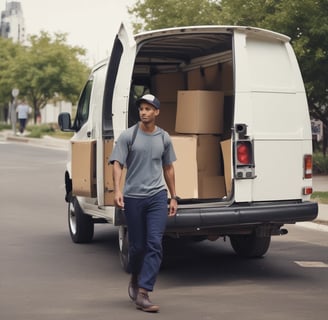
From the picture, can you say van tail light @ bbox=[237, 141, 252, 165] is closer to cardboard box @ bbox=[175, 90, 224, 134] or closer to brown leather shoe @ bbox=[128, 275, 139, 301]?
cardboard box @ bbox=[175, 90, 224, 134]

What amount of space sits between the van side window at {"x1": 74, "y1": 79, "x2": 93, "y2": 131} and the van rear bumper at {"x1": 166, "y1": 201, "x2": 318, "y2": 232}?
9.83ft

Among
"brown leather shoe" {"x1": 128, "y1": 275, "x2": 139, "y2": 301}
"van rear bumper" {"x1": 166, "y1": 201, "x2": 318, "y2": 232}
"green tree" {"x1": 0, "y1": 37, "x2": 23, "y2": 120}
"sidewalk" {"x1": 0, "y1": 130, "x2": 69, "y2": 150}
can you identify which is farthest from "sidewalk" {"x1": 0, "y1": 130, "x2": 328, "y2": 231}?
"green tree" {"x1": 0, "y1": 37, "x2": 23, "y2": 120}

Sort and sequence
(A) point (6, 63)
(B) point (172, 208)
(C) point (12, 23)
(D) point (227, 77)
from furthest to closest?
(C) point (12, 23) < (A) point (6, 63) < (D) point (227, 77) < (B) point (172, 208)

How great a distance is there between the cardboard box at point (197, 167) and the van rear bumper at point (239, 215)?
1.90 feet

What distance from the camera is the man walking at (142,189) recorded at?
859 centimetres

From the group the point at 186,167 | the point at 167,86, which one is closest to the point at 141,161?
the point at 186,167

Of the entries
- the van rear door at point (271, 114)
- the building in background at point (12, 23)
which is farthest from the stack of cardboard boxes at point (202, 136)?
the building in background at point (12, 23)

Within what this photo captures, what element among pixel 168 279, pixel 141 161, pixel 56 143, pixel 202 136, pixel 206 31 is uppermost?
pixel 206 31

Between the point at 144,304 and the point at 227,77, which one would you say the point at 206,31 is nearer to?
the point at 227,77

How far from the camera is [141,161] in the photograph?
863 centimetres

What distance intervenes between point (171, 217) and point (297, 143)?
159cm

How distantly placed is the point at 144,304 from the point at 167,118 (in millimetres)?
4205

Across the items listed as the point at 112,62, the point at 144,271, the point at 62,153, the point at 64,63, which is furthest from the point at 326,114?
the point at 64,63

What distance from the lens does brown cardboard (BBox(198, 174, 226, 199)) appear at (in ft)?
35.9
